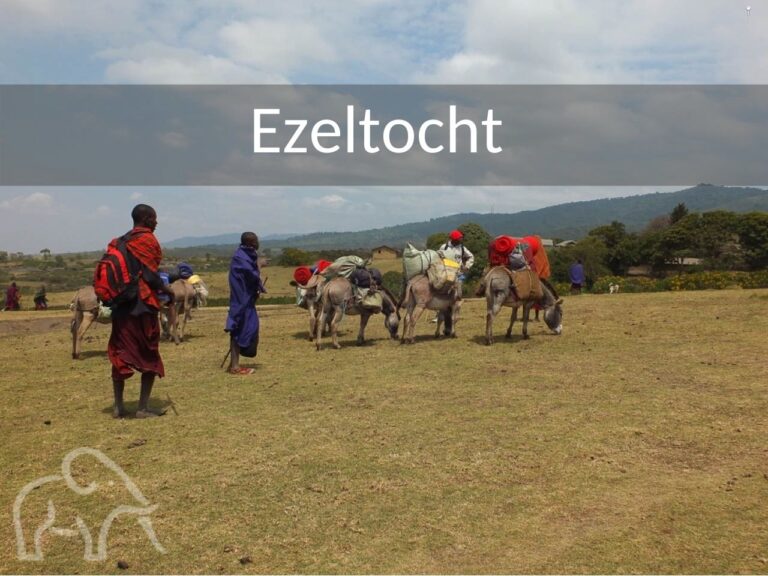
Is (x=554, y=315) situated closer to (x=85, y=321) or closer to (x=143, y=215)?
(x=143, y=215)

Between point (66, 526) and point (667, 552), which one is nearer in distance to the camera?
point (667, 552)

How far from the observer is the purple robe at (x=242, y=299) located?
10.2 metres

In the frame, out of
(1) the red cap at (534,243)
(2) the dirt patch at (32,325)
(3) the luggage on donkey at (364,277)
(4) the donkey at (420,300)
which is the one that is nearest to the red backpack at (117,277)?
(3) the luggage on donkey at (364,277)

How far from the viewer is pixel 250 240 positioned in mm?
10328

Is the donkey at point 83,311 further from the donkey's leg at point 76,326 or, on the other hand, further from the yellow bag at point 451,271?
the yellow bag at point 451,271

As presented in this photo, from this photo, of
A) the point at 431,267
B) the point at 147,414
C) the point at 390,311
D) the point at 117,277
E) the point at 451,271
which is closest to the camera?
the point at 117,277

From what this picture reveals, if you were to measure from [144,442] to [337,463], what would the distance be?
240 centimetres

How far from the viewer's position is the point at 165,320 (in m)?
15.4

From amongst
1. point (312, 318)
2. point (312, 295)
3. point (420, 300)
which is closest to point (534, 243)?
point (420, 300)

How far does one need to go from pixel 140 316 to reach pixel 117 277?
1.92 ft

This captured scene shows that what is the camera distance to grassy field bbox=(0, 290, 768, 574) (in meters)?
4.31

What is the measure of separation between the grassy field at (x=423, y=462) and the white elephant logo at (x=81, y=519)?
0.06 meters

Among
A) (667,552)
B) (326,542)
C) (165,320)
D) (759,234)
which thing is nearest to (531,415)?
(667,552)

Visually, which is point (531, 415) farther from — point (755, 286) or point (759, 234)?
point (759, 234)
